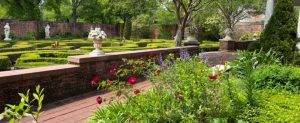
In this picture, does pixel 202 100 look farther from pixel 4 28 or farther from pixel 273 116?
pixel 4 28

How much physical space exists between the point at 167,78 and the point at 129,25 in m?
23.3

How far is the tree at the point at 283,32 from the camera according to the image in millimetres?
7184

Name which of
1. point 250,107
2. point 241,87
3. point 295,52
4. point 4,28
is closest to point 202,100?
point 250,107

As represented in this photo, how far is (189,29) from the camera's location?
46.0 ft

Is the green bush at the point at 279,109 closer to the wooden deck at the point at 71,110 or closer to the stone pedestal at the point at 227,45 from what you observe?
the wooden deck at the point at 71,110

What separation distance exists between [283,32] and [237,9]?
16053mm

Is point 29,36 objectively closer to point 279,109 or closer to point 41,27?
point 41,27

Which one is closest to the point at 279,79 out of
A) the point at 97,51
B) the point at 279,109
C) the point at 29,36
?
the point at 279,109

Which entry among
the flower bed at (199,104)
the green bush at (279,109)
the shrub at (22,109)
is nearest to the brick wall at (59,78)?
the flower bed at (199,104)

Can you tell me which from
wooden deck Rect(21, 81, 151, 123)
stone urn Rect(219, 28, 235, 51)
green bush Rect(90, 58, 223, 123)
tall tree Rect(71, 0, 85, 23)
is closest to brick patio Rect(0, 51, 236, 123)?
wooden deck Rect(21, 81, 151, 123)

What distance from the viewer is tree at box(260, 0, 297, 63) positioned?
7.18m

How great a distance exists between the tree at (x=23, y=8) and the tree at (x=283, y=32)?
2538 centimetres

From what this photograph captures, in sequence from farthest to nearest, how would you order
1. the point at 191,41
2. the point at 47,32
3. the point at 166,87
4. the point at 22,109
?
the point at 47,32 < the point at 191,41 < the point at 166,87 < the point at 22,109

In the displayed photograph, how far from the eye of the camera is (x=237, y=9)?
22766mm
